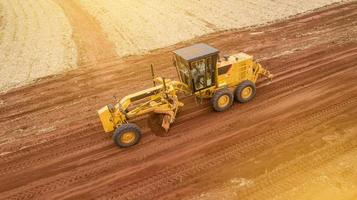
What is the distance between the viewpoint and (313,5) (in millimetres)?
21906

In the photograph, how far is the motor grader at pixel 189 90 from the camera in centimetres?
1073

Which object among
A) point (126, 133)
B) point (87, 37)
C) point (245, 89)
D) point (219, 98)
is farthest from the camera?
point (87, 37)

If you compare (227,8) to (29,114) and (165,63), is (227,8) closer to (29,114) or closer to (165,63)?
(165,63)

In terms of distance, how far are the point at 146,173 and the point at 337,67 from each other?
891 cm

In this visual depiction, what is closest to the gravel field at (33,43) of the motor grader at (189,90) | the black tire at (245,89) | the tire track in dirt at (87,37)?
the tire track in dirt at (87,37)

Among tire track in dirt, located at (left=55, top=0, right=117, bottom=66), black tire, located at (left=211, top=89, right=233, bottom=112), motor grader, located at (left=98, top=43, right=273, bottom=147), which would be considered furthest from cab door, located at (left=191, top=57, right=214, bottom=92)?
tire track in dirt, located at (left=55, top=0, right=117, bottom=66)

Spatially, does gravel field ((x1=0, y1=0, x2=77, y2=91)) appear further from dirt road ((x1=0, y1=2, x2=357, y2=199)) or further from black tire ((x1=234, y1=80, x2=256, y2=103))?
black tire ((x1=234, y1=80, x2=256, y2=103))

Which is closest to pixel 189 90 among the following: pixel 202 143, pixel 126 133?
pixel 202 143

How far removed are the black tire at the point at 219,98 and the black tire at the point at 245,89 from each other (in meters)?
0.31

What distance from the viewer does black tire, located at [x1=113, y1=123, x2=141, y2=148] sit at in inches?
412

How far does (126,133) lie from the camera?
10.6m

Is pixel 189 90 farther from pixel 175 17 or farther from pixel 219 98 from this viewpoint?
pixel 175 17

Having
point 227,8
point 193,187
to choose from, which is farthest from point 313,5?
point 193,187

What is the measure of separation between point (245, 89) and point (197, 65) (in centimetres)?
214
